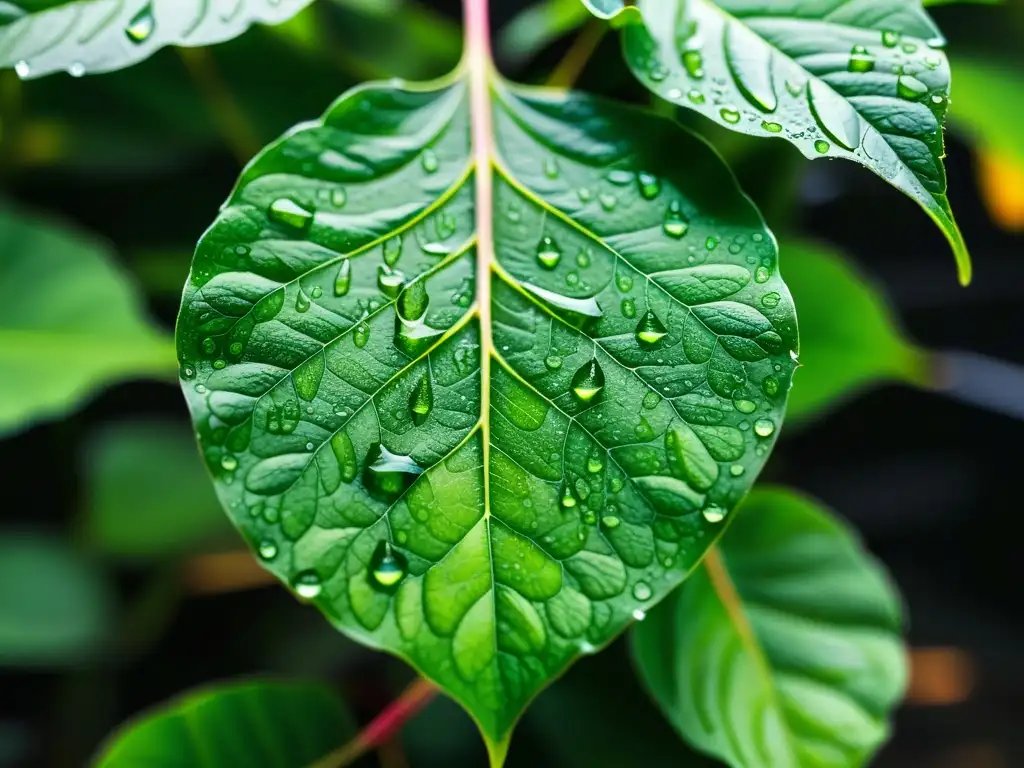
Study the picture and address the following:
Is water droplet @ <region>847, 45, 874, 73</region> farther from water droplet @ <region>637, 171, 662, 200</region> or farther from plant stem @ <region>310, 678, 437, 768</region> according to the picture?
plant stem @ <region>310, 678, 437, 768</region>

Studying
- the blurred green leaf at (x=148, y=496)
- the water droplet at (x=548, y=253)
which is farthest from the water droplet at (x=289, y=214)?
the blurred green leaf at (x=148, y=496)

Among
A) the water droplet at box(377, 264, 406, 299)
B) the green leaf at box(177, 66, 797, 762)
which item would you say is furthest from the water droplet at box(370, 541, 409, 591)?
the water droplet at box(377, 264, 406, 299)

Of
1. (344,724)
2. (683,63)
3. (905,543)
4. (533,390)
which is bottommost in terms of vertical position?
(905,543)

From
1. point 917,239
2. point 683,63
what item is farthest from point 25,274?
point 917,239

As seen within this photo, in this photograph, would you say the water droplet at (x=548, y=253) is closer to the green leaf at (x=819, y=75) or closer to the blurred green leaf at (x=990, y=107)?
the green leaf at (x=819, y=75)

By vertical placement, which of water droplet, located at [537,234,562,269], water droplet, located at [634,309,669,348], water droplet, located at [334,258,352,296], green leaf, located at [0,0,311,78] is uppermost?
green leaf, located at [0,0,311,78]

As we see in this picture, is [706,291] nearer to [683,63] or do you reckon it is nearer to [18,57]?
[683,63]

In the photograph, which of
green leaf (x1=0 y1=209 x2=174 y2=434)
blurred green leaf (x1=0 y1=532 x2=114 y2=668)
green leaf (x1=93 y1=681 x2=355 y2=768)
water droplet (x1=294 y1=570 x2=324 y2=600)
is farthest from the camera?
blurred green leaf (x1=0 y1=532 x2=114 y2=668)
